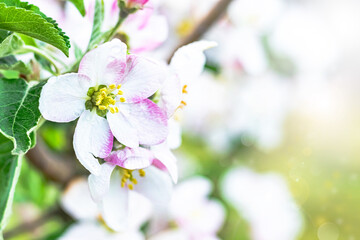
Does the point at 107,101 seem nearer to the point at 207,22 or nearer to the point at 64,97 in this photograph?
the point at 64,97

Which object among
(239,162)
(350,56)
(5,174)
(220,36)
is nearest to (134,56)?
(5,174)

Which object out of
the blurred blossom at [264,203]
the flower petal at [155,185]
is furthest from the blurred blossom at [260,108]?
the flower petal at [155,185]

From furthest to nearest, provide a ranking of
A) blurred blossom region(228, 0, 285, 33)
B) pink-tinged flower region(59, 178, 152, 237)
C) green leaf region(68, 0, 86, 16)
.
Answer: blurred blossom region(228, 0, 285, 33), pink-tinged flower region(59, 178, 152, 237), green leaf region(68, 0, 86, 16)

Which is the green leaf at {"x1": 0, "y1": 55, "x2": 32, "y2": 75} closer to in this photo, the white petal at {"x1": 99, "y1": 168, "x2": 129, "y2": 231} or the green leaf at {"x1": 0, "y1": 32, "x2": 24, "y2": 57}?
the green leaf at {"x1": 0, "y1": 32, "x2": 24, "y2": 57}

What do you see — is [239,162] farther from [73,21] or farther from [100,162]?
[100,162]

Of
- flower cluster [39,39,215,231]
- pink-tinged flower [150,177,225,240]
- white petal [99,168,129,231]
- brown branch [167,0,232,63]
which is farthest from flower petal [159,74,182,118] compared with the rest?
pink-tinged flower [150,177,225,240]

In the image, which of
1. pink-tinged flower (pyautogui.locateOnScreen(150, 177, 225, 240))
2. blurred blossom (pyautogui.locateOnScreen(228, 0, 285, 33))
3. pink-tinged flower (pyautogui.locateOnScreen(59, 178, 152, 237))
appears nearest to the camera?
pink-tinged flower (pyautogui.locateOnScreen(59, 178, 152, 237))
